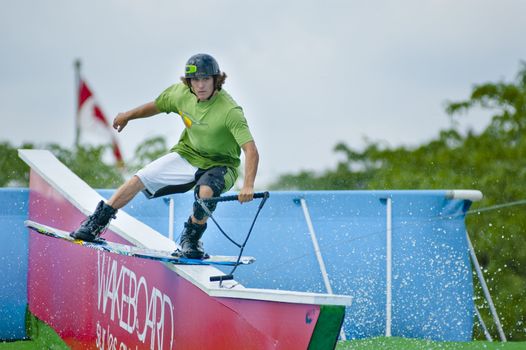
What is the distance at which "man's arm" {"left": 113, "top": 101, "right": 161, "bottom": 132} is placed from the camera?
677cm

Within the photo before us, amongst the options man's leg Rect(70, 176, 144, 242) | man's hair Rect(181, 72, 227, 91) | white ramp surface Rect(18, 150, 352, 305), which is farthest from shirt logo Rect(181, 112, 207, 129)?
white ramp surface Rect(18, 150, 352, 305)

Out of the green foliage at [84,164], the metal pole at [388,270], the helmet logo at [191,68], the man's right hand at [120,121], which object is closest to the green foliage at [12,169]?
the green foliage at [84,164]

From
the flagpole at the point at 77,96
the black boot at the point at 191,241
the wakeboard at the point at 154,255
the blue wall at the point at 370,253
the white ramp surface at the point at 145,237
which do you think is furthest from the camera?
the flagpole at the point at 77,96

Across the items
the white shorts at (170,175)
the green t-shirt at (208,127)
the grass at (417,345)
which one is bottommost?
the grass at (417,345)

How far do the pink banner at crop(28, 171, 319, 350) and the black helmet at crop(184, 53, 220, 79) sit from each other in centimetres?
128

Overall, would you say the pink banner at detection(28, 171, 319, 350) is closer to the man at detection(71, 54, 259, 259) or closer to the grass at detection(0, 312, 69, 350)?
the grass at detection(0, 312, 69, 350)

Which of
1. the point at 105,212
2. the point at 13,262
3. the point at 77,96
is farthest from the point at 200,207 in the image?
the point at 77,96

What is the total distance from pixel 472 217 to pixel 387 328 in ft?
20.3

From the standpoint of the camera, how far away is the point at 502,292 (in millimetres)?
13500

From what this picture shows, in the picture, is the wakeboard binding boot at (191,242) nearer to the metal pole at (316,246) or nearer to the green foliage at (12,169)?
the metal pole at (316,246)

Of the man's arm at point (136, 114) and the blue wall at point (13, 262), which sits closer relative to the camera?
the man's arm at point (136, 114)

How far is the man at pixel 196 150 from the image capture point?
625cm

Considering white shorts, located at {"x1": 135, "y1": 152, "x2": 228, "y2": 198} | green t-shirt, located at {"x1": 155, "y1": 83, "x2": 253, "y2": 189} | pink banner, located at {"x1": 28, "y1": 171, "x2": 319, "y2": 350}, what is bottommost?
pink banner, located at {"x1": 28, "y1": 171, "x2": 319, "y2": 350}

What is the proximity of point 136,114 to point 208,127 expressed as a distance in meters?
0.70
